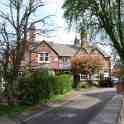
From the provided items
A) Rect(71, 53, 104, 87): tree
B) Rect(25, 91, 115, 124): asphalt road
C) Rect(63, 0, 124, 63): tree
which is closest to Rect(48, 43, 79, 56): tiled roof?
Rect(71, 53, 104, 87): tree

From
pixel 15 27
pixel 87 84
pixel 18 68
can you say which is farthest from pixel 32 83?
pixel 87 84

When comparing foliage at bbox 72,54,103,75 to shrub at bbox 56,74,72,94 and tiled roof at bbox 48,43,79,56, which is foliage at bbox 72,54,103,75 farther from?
shrub at bbox 56,74,72,94

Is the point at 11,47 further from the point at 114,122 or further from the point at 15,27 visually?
the point at 114,122

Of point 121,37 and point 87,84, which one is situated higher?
point 121,37

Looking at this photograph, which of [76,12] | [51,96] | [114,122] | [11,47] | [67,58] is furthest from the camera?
[67,58]

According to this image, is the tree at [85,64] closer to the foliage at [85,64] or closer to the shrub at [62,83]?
the foliage at [85,64]

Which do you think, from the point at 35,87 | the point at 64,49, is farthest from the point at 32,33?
the point at 64,49

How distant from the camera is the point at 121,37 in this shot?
20.6m

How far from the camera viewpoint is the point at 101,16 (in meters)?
19.9

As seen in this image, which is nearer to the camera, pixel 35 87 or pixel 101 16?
pixel 101 16

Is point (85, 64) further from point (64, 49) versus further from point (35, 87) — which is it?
point (35, 87)

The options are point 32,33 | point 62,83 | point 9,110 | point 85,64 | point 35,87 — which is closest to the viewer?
point 9,110

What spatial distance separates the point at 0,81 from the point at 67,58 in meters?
46.3

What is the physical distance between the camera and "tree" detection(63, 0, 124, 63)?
19656 mm
